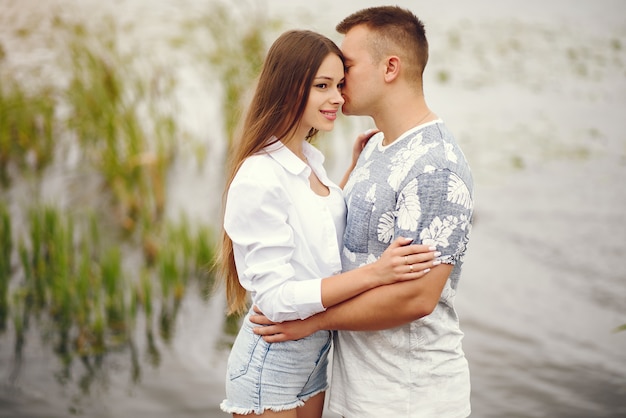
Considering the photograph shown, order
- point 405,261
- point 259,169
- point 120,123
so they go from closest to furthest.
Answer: point 405,261 < point 259,169 < point 120,123

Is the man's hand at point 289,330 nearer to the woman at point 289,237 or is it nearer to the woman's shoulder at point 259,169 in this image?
the woman at point 289,237

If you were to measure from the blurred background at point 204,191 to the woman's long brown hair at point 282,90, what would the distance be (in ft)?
2.02

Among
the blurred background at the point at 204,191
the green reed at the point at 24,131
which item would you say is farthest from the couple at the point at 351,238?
the green reed at the point at 24,131

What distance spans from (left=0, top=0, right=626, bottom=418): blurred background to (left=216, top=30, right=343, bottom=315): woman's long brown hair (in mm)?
615

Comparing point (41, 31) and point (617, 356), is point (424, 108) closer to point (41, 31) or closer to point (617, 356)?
point (617, 356)

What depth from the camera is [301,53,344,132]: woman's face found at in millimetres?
2049

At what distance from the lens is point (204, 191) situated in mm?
6008

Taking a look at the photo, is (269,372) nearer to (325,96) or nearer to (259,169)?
(259,169)

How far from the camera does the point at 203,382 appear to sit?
4012 millimetres

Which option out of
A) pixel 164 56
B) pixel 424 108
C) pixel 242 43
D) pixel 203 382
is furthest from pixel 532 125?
pixel 424 108

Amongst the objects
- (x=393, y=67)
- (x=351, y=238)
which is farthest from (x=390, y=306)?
(x=393, y=67)

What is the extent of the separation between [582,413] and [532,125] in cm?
355

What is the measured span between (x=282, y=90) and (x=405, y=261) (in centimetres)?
54

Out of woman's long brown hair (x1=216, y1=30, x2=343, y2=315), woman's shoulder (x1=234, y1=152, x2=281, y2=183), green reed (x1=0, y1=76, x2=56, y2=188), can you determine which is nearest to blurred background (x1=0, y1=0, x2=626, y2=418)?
green reed (x1=0, y1=76, x2=56, y2=188)
